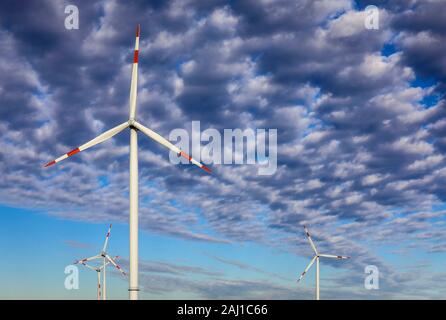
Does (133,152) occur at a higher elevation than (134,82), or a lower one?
lower

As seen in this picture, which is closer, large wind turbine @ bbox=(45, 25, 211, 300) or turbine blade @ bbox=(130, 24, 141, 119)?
large wind turbine @ bbox=(45, 25, 211, 300)

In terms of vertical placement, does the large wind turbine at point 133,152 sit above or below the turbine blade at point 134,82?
below

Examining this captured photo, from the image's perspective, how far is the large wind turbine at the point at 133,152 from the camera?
6788cm

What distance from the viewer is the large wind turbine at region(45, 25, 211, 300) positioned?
223 ft

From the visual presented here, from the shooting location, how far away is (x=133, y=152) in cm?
7244

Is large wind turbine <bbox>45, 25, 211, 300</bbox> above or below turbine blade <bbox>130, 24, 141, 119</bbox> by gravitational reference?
below

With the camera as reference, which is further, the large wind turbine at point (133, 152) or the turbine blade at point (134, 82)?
the turbine blade at point (134, 82)

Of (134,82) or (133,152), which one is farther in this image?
(134,82)
